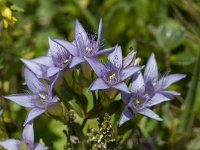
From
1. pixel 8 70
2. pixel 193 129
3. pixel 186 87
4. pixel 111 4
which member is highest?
pixel 111 4

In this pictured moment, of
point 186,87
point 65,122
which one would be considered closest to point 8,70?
point 65,122

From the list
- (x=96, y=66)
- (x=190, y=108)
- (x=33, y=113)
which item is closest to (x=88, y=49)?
(x=96, y=66)

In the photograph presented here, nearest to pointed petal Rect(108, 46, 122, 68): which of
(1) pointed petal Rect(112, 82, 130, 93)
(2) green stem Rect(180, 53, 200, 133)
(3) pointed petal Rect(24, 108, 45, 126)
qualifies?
(1) pointed petal Rect(112, 82, 130, 93)

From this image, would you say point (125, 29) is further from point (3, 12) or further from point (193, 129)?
point (3, 12)

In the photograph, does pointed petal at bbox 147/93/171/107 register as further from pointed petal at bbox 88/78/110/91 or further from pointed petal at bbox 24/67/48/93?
pointed petal at bbox 24/67/48/93

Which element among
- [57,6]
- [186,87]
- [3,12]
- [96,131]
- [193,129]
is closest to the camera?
[96,131]

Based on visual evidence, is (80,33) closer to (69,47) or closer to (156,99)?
(69,47)

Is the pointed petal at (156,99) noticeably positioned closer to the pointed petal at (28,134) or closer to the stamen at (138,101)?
the stamen at (138,101)

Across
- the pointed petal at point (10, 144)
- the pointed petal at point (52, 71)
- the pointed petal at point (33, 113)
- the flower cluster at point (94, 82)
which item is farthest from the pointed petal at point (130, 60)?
the pointed petal at point (10, 144)
